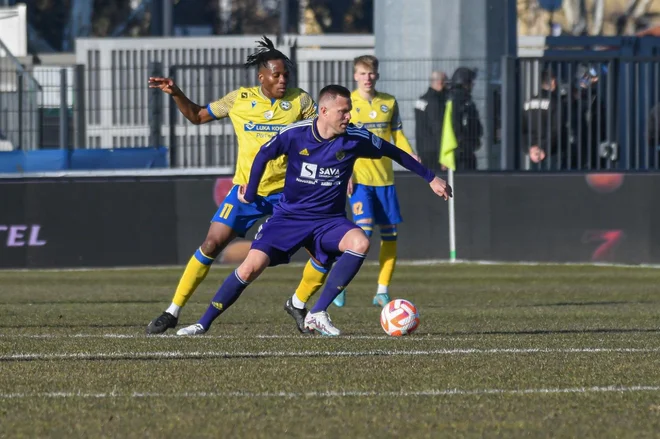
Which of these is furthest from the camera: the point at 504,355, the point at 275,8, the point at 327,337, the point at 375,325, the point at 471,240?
the point at 275,8

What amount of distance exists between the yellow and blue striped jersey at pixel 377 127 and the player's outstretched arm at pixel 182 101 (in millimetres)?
2344

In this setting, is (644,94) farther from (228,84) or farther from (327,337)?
(327,337)

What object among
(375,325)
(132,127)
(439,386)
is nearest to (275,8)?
(132,127)

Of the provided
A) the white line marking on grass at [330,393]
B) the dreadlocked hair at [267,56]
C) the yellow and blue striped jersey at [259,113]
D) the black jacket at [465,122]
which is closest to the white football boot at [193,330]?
the yellow and blue striped jersey at [259,113]

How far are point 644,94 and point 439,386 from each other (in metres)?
13.9

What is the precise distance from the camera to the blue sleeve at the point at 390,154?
32.7 feet

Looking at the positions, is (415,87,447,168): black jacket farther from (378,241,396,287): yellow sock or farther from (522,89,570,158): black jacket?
(378,241,396,287): yellow sock

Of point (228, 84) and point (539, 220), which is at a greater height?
point (228, 84)

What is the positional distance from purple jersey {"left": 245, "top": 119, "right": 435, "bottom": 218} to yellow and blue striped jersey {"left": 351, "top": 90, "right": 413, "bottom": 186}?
3.12 m

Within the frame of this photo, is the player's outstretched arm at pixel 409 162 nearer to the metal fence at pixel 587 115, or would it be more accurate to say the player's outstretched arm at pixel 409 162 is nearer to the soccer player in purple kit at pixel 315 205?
the soccer player in purple kit at pixel 315 205

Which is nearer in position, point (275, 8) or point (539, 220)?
point (539, 220)

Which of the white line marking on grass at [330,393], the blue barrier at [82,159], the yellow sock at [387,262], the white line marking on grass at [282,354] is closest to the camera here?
the white line marking on grass at [330,393]

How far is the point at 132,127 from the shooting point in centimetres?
2012

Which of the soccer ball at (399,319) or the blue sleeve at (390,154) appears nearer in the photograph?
the soccer ball at (399,319)
